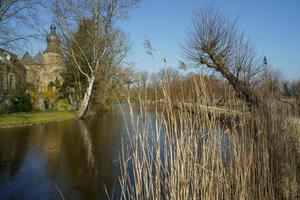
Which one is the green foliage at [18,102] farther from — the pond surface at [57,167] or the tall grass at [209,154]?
the tall grass at [209,154]

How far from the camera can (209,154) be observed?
2824mm

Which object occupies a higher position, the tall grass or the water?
the tall grass

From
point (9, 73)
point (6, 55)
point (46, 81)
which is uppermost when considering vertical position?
point (6, 55)

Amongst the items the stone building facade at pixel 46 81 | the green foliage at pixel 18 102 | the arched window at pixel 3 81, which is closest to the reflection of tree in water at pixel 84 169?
the arched window at pixel 3 81

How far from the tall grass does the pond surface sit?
54 cm

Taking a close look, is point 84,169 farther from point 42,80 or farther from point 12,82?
point 42,80

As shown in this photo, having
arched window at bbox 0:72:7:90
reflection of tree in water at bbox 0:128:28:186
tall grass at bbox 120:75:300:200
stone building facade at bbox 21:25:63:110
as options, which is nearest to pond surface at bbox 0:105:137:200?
reflection of tree in water at bbox 0:128:28:186

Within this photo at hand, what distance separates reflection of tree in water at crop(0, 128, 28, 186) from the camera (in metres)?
6.51

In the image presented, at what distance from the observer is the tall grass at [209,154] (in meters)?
2.66

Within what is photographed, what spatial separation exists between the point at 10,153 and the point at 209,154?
24.6 feet

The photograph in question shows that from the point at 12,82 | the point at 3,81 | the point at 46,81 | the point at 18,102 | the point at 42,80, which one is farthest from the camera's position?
the point at 46,81

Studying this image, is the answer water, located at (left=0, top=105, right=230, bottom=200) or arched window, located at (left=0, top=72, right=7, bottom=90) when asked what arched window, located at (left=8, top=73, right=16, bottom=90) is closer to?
arched window, located at (left=0, top=72, right=7, bottom=90)

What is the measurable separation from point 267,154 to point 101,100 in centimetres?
2183

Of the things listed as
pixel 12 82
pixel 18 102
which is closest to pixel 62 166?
pixel 12 82
